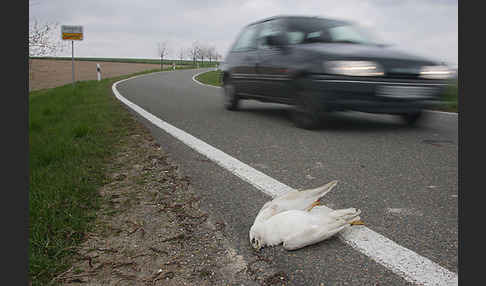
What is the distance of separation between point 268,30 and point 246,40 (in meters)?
0.87

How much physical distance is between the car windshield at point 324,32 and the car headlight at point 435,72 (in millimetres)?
1043

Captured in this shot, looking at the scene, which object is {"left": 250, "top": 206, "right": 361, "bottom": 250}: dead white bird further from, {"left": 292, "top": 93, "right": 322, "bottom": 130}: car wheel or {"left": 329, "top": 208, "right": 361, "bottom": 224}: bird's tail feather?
{"left": 292, "top": 93, "right": 322, "bottom": 130}: car wheel

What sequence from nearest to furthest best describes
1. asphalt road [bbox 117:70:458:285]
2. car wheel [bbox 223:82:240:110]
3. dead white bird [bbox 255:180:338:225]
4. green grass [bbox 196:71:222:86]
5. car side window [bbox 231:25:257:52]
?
asphalt road [bbox 117:70:458:285], dead white bird [bbox 255:180:338:225], car side window [bbox 231:25:257:52], car wheel [bbox 223:82:240:110], green grass [bbox 196:71:222:86]

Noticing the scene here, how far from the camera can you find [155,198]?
9.51 feet

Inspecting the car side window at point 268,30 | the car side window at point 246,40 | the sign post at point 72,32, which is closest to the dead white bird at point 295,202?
the car side window at point 268,30

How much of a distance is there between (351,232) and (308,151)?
6.75 feet

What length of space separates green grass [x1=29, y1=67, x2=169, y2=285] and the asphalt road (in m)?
0.71

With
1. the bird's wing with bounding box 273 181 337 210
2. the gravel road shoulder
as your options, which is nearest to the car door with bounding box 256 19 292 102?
the gravel road shoulder

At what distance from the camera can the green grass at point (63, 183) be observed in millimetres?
2107

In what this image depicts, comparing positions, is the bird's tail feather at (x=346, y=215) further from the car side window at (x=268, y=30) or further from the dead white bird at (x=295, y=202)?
the car side window at (x=268, y=30)

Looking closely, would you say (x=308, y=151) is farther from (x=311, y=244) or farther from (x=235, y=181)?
(x=311, y=244)

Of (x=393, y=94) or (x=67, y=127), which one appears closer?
(x=393, y=94)

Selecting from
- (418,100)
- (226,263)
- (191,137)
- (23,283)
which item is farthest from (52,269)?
(418,100)

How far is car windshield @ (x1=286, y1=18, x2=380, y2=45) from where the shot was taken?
19.6 ft
